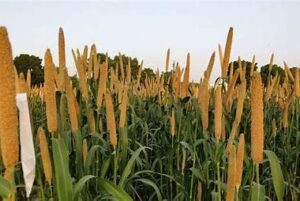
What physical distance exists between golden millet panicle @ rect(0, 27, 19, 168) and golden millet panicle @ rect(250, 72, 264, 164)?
102 centimetres

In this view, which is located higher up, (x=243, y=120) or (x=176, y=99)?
(x=176, y=99)

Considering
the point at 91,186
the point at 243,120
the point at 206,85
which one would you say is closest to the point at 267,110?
the point at 243,120

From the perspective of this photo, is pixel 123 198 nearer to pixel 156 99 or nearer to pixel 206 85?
pixel 206 85

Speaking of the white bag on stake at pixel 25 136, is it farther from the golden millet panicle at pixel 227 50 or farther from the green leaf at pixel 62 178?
the golden millet panicle at pixel 227 50

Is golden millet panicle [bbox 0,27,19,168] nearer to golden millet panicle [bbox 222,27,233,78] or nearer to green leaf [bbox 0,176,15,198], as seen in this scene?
green leaf [bbox 0,176,15,198]

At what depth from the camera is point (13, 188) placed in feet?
4.76

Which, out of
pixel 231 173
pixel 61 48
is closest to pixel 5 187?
pixel 231 173

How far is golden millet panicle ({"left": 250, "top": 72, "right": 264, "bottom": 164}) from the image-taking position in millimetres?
1894

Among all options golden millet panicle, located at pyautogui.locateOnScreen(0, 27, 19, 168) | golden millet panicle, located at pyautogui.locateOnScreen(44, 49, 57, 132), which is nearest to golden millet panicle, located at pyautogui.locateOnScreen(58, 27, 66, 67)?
golden millet panicle, located at pyautogui.locateOnScreen(44, 49, 57, 132)

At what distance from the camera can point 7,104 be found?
137 centimetres

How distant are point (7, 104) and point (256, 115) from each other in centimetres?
107

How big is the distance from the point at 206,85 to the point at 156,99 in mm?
3418

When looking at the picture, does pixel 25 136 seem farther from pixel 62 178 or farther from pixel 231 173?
pixel 231 173

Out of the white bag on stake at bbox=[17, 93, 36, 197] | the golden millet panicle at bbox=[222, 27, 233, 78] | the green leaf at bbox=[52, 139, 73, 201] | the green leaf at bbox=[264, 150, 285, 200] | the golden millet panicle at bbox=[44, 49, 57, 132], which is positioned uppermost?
the golden millet panicle at bbox=[222, 27, 233, 78]
